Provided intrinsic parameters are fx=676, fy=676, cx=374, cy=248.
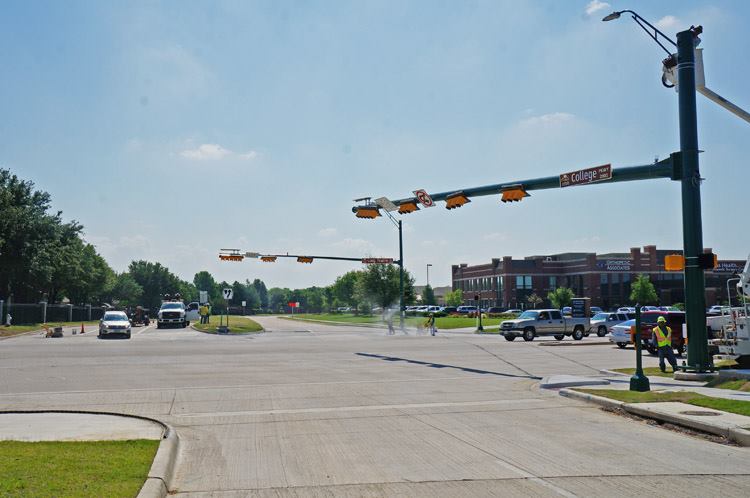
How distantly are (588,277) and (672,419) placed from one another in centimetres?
9118

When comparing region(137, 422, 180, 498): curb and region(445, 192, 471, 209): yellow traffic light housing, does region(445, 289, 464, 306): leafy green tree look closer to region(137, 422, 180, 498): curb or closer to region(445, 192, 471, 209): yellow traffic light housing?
region(445, 192, 471, 209): yellow traffic light housing

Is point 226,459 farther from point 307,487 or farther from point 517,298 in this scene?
point 517,298

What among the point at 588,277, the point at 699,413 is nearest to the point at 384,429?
the point at 699,413

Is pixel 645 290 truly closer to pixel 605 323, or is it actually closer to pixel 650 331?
pixel 605 323

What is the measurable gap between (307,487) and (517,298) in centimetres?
9898

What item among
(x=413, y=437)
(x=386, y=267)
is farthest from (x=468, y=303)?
(x=413, y=437)

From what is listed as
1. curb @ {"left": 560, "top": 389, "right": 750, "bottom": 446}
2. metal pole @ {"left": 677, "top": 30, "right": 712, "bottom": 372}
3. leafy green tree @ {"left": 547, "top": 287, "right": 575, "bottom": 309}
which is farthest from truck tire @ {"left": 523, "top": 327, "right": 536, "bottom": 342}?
leafy green tree @ {"left": 547, "top": 287, "right": 575, "bottom": 309}

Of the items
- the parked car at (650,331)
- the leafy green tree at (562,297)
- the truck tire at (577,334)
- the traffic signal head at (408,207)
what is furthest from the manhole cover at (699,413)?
the leafy green tree at (562,297)

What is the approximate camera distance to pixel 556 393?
15547 mm

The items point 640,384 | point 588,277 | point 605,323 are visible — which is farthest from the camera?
point 588,277

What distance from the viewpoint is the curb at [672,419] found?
9.82 metres

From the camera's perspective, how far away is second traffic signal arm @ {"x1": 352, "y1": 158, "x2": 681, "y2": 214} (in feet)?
59.8

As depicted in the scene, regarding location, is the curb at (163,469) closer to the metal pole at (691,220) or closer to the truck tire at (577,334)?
the metal pole at (691,220)

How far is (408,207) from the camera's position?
84.2ft
